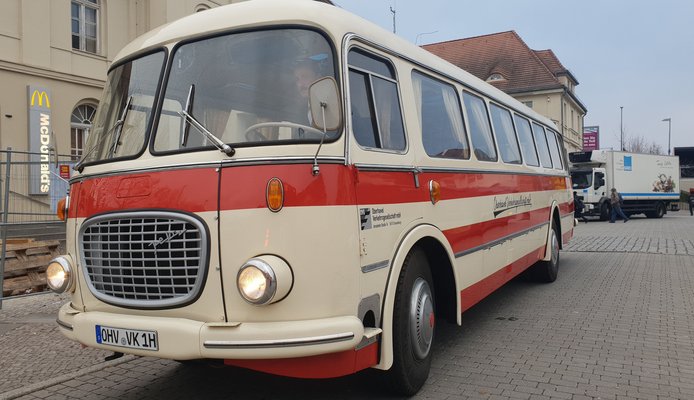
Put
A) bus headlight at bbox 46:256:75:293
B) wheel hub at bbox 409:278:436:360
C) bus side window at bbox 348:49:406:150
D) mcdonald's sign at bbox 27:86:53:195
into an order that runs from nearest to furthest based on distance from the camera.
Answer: bus side window at bbox 348:49:406:150 → bus headlight at bbox 46:256:75:293 → wheel hub at bbox 409:278:436:360 → mcdonald's sign at bbox 27:86:53:195

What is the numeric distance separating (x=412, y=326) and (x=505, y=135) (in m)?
3.79

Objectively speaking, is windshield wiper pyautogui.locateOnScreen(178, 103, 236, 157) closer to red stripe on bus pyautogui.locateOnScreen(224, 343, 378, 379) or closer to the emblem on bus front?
the emblem on bus front

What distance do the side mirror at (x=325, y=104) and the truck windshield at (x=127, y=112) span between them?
125cm

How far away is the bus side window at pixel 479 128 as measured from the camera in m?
5.99

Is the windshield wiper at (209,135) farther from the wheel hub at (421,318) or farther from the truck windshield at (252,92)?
the wheel hub at (421,318)

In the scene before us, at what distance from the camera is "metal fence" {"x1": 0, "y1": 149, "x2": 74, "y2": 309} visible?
26.5 ft

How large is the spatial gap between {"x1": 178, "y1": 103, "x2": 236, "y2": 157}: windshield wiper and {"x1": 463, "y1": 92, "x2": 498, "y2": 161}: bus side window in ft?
10.2

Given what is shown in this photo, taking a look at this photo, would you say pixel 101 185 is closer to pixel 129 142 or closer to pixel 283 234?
pixel 129 142

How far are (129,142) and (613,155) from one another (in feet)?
96.5

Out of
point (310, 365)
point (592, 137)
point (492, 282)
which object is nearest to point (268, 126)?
point (310, 365)

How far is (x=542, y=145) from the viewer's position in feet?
31.8

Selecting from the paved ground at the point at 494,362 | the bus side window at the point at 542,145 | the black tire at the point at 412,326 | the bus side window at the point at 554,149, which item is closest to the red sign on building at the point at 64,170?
the paved ground at the point at 494,362

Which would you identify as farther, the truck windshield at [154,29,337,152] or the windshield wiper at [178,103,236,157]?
the truck windshield at [154,29,337,152]

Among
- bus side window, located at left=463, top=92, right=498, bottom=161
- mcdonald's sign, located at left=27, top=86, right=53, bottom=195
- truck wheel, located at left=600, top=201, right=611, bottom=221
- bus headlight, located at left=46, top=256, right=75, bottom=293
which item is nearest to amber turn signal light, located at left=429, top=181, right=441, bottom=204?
bus side window, located at left=463, top=92, right=498, bottom=161
